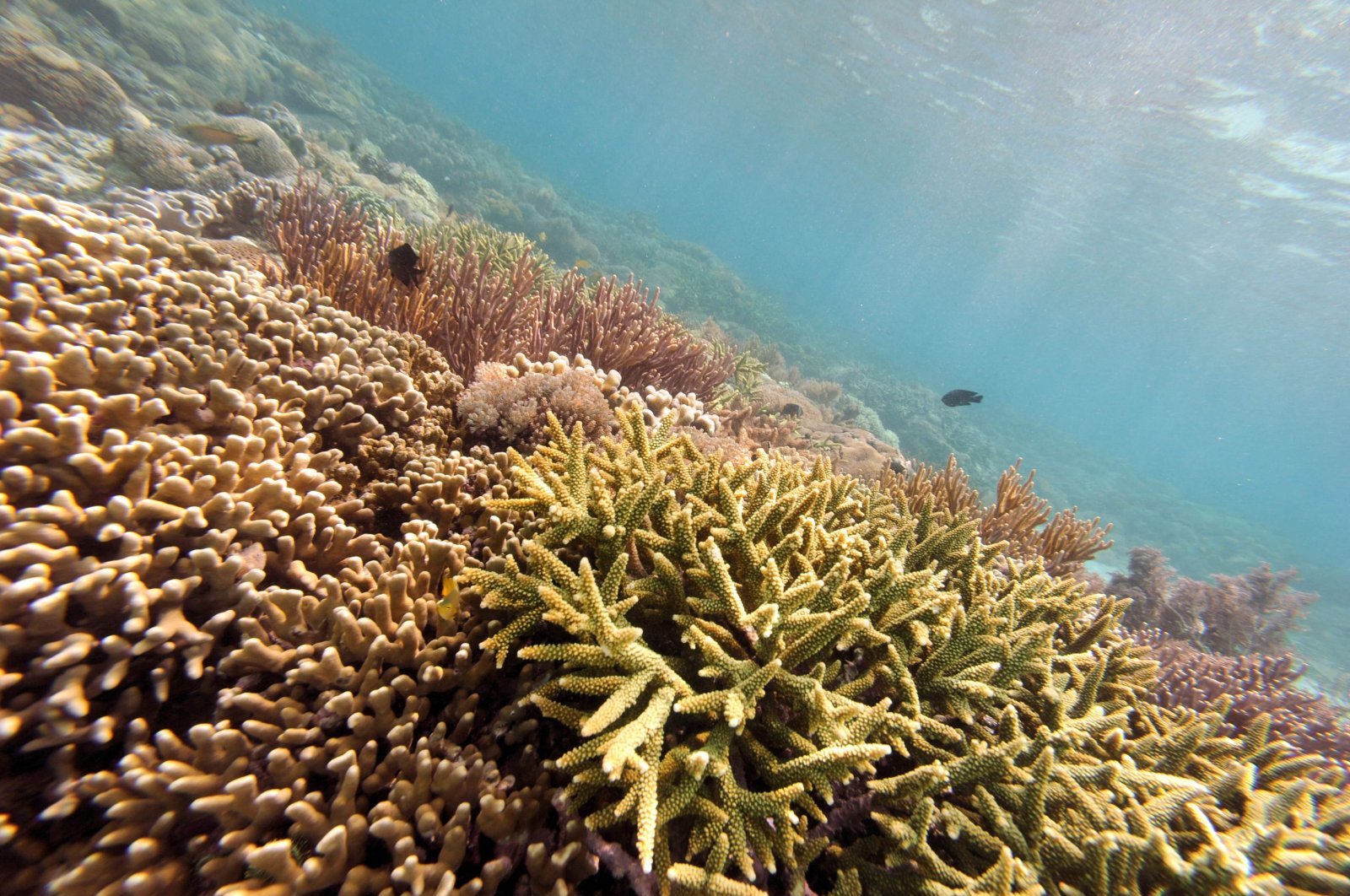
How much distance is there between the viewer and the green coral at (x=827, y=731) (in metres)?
1.63

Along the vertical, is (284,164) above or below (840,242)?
below

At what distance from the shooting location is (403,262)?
14.5 ft

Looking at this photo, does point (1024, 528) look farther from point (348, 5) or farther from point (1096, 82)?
point (348, 5)

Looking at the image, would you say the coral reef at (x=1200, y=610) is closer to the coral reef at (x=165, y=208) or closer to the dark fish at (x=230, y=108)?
the coral reef at (x=165, y=208)

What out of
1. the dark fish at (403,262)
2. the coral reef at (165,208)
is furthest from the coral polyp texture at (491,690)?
the coral reef at (165,208)

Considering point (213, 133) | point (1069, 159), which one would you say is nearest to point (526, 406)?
point (213, 133)

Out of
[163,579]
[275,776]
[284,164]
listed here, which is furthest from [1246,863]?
[284,164]

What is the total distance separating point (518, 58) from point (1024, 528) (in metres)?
150

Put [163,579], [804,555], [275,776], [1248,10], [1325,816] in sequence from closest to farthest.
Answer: [275,776] < [163,579] < [1325,816] < [804,555] < [1248,10]

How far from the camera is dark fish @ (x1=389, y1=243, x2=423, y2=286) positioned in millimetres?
4355

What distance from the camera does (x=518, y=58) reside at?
118688mm

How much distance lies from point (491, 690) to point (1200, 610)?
11.4 m

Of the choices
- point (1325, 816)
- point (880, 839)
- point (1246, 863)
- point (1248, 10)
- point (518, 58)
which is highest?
point (518, 58)

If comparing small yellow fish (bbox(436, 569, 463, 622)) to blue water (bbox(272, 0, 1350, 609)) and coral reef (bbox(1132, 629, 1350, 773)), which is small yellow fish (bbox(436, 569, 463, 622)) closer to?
coral reef (bbox(1132, 629, 1350, 773))
